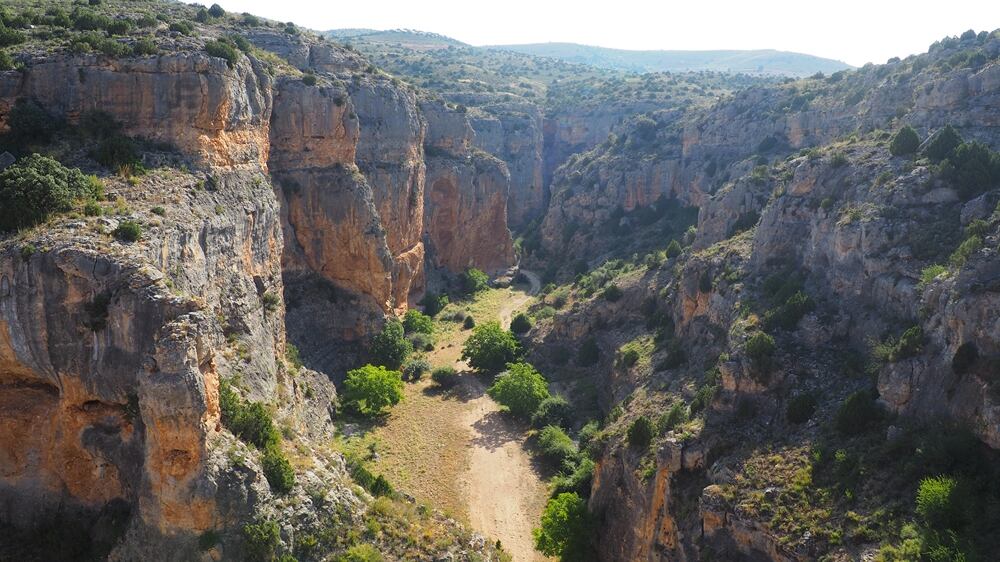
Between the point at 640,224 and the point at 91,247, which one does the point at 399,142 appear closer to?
the point at 640,224

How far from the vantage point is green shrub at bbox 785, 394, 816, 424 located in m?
32.7

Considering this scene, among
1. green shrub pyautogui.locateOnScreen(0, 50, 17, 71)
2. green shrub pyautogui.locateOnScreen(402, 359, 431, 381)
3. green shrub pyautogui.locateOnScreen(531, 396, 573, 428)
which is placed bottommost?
green shrub pyautogui.locateOnScreen(402, 359, 431, 381)

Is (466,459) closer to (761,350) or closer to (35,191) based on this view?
(761,350)

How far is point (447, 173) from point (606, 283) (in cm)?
2907

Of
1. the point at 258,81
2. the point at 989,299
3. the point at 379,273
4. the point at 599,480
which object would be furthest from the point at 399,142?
the point at 989,299

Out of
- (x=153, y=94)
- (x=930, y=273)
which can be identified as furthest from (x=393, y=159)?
(x=930, y=273)

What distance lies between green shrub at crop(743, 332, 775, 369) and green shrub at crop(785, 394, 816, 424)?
289 cm

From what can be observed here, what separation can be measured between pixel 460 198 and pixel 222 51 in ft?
165

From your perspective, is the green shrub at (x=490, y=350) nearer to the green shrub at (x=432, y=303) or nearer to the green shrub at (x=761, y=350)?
the green shrub at (x=432, y=303)

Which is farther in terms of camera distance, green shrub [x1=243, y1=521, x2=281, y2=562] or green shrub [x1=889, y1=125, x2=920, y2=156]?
green shrub [x1=889, y1=125, x2=920, y2=156]

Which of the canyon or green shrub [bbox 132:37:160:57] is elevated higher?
green shrub [bbox 132:37:160:57]

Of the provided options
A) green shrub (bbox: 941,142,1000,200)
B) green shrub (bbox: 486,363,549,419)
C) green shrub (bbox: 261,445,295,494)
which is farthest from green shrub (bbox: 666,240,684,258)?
green shrub (bbox: 261,445,295,494)

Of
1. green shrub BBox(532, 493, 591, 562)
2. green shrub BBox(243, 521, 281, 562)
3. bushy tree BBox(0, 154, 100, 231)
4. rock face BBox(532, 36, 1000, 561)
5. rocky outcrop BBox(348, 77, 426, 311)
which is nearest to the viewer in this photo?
green shrub BBox(243, 521, 281, 562)

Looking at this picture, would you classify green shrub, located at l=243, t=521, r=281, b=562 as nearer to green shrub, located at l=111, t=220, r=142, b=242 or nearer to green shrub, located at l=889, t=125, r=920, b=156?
green shrub, located at l=111, t=220, r=142, b=242
